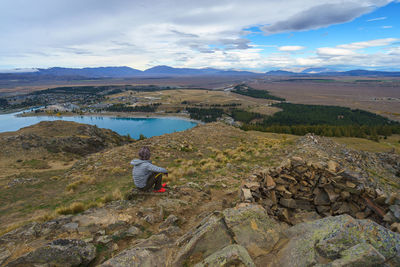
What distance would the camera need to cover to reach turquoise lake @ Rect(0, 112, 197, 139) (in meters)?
120

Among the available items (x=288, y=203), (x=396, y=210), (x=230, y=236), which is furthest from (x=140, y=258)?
(x=396, y=210)

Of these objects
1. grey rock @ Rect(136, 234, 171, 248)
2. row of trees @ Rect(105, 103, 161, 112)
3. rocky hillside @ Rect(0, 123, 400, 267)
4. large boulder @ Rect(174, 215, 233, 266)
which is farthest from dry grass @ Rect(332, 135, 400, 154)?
row of trees @ Rect(105, 103, 161, 112)

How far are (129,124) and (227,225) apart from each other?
142 metres

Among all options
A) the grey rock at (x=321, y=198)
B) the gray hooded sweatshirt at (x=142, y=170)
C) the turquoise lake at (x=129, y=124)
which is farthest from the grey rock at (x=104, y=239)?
the turquoise lake at (x=129, y=124)

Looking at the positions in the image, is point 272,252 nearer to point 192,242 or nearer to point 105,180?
point 192,242

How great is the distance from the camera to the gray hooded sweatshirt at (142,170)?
843 centimetres

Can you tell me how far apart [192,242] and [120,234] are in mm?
2735

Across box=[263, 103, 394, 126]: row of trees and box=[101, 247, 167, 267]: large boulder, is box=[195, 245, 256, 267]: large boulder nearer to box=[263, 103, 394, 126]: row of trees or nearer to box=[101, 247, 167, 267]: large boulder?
box=[101, 247, 167, 267]: large boulder

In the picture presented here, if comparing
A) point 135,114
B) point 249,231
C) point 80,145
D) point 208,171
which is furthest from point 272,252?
point 135,114

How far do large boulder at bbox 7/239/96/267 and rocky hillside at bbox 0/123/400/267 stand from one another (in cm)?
2

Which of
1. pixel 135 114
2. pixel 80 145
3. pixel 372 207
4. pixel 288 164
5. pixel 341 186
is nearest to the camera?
pixel 372 207

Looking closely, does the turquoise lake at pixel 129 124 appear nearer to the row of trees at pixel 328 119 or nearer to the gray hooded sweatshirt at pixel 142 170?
the row of trees at pixel 328 119

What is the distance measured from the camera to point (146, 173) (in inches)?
348

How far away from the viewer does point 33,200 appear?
12258 millimetres
